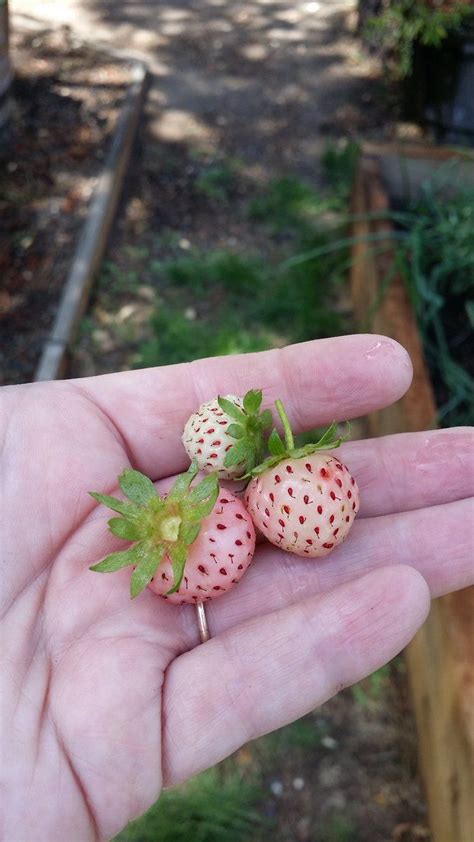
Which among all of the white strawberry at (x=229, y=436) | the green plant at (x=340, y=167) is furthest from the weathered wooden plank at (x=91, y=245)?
the white strawberry at (x=229, y=436)

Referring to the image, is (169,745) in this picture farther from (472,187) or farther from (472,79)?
(472,79)

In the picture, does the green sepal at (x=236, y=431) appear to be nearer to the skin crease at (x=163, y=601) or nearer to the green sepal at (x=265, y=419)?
the green sepal at (x=265, y=419)

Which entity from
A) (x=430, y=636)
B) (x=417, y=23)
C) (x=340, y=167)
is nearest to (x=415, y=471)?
(x=430, y=636)

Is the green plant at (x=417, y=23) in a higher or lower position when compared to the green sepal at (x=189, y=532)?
higher

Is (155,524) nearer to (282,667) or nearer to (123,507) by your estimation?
(123,507)

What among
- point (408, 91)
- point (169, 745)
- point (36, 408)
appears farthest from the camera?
point (408, 91)

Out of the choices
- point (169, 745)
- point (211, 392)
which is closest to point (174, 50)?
point (211, 392)

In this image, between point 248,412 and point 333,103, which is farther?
point 333,103

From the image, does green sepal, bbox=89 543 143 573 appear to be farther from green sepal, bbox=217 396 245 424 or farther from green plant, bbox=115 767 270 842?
green plant, bbox=115 767 270 842
